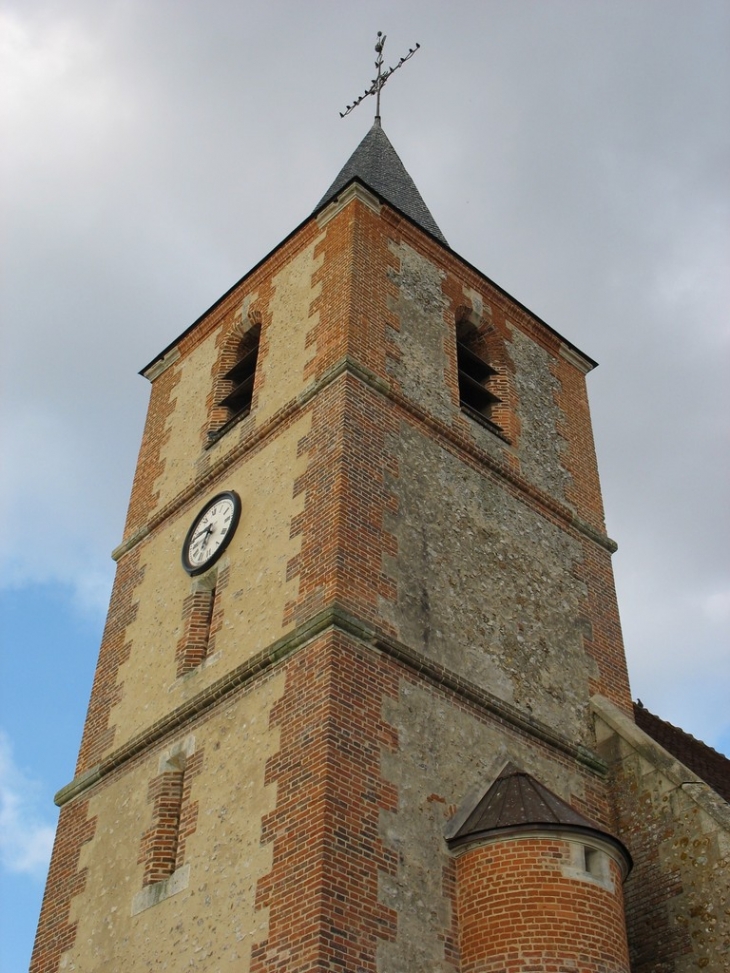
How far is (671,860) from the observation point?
10.9 metres

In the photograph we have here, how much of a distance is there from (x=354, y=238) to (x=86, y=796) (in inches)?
285

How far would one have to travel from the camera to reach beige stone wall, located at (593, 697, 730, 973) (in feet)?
33.8

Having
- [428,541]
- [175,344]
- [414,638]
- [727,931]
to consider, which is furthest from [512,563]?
[175,344]

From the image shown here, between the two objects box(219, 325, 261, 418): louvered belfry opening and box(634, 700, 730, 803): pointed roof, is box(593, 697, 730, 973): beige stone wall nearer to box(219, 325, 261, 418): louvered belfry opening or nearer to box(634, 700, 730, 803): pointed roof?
box(634, 700, 730, 803): pointed roof

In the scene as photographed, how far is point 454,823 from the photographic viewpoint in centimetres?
1008

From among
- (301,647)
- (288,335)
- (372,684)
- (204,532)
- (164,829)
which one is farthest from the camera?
(288,335)

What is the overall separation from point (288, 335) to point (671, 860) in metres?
7.39

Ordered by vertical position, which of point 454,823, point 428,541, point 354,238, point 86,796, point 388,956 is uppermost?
point 354,238

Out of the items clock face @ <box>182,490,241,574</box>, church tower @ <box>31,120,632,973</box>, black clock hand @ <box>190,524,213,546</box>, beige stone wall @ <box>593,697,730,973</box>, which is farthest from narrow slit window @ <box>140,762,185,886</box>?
beige stone wall @ <box>593,697,730,973</box>

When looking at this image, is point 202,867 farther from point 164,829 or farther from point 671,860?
point 671,860

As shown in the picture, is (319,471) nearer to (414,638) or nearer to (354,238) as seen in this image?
(414,638)

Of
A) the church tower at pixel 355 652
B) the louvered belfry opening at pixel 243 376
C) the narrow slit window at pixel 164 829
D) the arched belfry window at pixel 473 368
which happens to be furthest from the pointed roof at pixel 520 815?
the louvered belfry opening at pixel 243 376

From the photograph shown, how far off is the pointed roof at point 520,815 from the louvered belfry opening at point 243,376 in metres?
6.31

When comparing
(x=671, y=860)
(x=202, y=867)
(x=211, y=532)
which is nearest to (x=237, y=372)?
(x=211, y=532)
